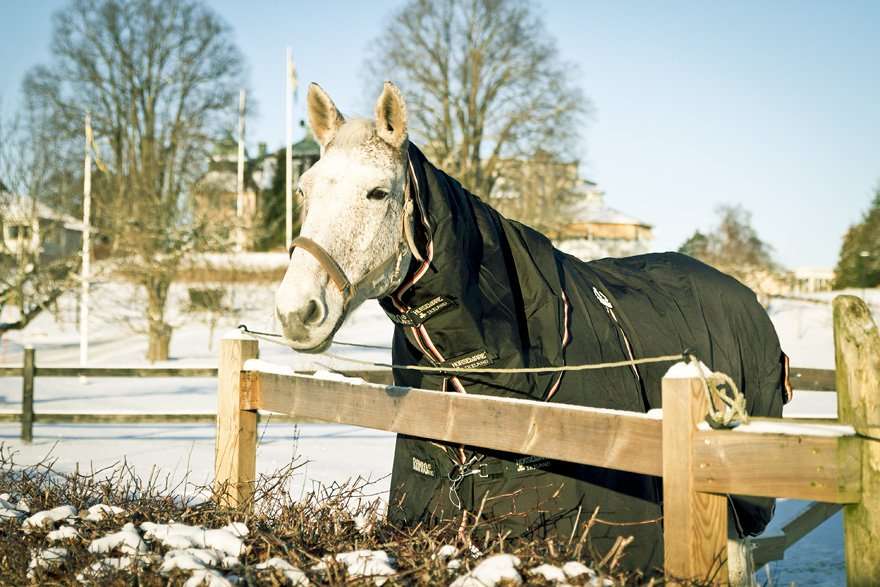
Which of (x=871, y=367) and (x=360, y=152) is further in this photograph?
(x=360, y=152)

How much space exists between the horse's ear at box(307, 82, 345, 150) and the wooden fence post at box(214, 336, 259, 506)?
1.18 meters

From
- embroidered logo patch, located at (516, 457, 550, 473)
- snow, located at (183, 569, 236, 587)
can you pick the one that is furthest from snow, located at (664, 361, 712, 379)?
snow, located at (183, 569, 236, 587)

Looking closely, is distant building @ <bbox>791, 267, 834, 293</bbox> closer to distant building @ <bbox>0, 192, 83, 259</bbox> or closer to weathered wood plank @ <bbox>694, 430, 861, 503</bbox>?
distant building @ <bbox>0, 192, 83, 259</bbox>

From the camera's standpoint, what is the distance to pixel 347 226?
2701 mm

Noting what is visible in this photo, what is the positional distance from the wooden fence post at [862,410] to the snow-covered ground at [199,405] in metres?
2.15

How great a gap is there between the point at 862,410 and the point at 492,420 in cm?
110

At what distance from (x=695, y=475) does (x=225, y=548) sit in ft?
4.67

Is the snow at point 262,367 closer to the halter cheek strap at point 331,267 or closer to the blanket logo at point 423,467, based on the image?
the blanket logo at point 423,467

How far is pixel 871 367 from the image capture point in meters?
1.92

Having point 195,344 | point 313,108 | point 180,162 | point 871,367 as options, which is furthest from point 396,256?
point 180,162

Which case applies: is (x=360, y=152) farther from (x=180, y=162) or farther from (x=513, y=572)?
(x=180, y=162)

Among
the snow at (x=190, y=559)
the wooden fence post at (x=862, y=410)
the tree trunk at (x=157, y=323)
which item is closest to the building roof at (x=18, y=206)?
the tree trunk at (x=157, y=323)

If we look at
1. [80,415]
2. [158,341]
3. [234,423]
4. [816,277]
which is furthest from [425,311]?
[816,277]

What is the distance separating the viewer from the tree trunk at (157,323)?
1841cm
